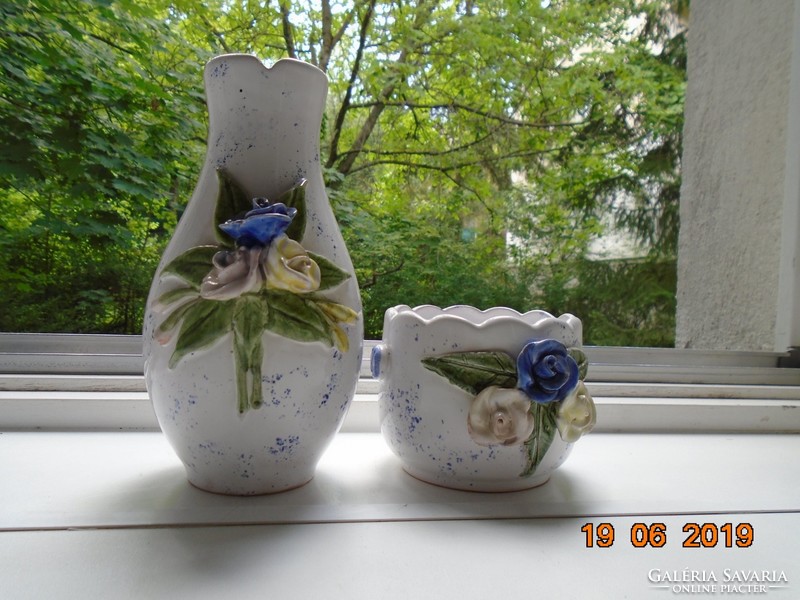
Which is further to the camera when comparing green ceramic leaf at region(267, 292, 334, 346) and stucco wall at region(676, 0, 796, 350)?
stucco wall at region(676, 0, 796, 350)

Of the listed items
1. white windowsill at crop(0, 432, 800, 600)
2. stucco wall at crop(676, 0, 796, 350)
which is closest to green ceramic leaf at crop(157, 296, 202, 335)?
white windowsill at crop(0, 432, 800, 600)

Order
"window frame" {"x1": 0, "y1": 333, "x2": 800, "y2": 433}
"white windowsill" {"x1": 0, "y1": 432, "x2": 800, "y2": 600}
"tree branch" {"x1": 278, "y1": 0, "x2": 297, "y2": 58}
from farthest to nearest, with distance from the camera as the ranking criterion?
"tree branch" {"x1": 278, "y1": 0, "x2": 297, "y2": 58}, "window frame" {"x1": 0, "y1": 333, "x2": 800, "y2": 433}, "white windowsill" {"x1": 0, "y1": 432, "x2": 800, "y2": 600}

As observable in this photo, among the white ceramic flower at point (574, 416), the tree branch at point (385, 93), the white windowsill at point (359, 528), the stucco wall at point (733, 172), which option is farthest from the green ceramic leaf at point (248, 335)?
the stucco wall at point (733, 172)

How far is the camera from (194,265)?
374 millimetres

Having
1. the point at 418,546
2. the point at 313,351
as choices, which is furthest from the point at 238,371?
the point at 418,546

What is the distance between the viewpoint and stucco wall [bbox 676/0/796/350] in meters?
0.75

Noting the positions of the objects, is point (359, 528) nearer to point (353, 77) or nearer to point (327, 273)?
point (327, 273)

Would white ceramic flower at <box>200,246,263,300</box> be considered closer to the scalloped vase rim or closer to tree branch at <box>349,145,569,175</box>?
the scalloped vase rim

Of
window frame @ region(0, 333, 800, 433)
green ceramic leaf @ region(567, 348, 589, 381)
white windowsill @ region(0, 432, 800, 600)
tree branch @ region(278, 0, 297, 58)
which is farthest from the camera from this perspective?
tree branch @ region(278, 0, 297, 58)

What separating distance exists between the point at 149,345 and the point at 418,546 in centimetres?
23

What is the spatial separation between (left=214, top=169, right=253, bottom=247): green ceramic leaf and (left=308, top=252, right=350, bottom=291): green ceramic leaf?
0.06 m

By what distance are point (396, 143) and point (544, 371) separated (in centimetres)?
48

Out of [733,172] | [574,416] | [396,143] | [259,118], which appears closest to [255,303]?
[259,118]

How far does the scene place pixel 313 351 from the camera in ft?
1.25
